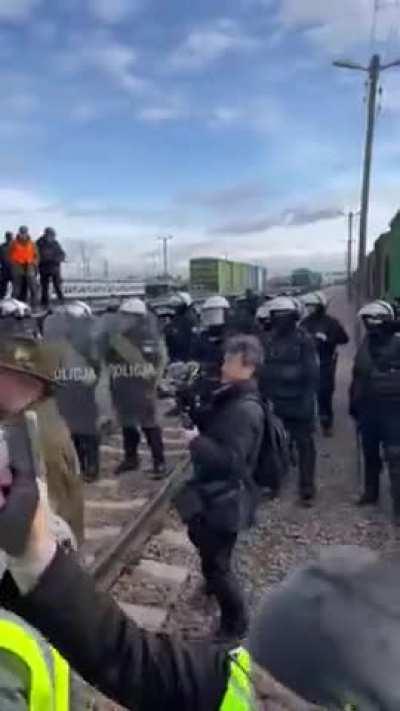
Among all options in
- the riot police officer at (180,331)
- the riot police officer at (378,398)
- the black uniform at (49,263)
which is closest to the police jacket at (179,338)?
the riot police officer at (180,331)

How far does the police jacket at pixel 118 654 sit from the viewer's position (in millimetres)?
1548

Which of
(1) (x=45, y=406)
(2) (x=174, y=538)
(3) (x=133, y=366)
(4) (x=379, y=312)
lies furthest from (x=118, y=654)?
(3) (x=133, y=366)

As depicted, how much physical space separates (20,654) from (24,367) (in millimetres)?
631

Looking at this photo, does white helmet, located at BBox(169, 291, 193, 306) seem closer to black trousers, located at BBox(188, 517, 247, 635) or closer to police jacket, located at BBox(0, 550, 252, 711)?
black trousers, located at BBox(188, 517, 247, 635)

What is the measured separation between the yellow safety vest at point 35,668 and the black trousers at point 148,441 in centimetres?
791

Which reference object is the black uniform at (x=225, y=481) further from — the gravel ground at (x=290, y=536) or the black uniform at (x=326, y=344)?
the black uniform at (x=326, y=344)

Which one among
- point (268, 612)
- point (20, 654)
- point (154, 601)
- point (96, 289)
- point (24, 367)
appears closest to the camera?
point (20, 654)

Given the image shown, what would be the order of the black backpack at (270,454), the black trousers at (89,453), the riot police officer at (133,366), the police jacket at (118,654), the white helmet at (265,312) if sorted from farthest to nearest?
the riot police officer at (133,366)
the black trousers at (89,453)
the white helmet at (265,312)
the black backpack at (270,454)
the police jacket at (118,654)

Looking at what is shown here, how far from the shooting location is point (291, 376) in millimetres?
8617

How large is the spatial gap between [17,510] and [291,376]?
7.30 m

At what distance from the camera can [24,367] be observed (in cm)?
181

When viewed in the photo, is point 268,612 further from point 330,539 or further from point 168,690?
point 330,539

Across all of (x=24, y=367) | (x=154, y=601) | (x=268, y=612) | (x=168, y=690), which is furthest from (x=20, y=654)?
(x=154, y=601)

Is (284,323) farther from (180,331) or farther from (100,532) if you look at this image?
(180,331)
